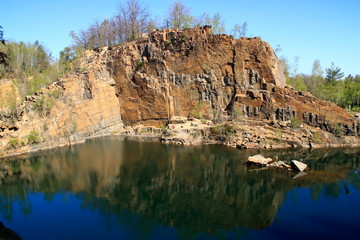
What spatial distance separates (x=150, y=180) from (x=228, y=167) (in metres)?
9.83

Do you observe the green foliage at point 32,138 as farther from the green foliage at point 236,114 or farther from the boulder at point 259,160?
the green foliage at point 236,114

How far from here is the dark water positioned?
61.5ft

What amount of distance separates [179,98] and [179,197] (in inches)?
1177

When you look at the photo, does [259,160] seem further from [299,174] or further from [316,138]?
[316,138]

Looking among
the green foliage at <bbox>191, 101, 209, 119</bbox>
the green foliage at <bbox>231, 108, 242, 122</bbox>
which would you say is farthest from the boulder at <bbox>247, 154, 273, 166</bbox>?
the green foliage at <bbox>191, 101, 209, 119</bbox>

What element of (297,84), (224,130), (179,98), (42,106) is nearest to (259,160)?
(224,130)

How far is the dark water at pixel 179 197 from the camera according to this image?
18.8 m

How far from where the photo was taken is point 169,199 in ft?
77.3

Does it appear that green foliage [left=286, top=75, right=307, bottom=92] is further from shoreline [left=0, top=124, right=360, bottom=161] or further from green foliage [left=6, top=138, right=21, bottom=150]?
green foliage [left=6, top=138, right=21, bottom=150]

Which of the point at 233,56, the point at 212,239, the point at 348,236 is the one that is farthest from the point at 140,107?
the point at 348,236

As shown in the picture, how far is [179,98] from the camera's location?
169 feet

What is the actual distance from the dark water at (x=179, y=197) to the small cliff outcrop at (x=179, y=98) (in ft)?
18.0

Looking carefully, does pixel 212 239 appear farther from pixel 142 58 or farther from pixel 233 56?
pixel 142 58

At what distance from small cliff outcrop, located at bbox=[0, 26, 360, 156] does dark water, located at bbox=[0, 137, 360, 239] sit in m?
5.49
